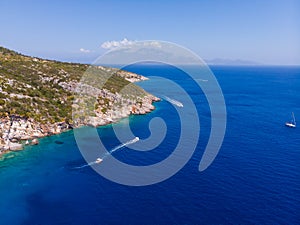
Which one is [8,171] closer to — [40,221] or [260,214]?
[40,221]

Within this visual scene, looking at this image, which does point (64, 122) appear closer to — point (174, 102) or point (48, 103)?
point (48, 103)

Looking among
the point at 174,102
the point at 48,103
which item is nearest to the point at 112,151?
the point at 48,103

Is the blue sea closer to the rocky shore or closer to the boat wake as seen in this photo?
the boat wake

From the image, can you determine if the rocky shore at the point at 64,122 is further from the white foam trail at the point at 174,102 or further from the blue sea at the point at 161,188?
the white foam trail at the point at 174,102

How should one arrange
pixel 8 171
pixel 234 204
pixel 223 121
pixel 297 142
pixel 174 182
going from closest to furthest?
pixel 234 204 → pixel 174 182 → pixel 8 171 → pixel 297 142 → pixel 223 121

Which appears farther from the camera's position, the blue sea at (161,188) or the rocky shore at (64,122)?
the rocky shore at (64,122)

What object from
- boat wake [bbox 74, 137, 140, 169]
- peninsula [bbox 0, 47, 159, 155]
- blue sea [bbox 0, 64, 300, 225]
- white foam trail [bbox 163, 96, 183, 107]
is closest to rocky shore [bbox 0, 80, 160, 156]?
peninsula [bbox 0, 47, 159, 155]

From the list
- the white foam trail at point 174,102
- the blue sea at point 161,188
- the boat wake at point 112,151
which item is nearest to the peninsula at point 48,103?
the blue sea at point 161,188

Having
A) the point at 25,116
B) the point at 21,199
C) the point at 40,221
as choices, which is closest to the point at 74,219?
the point at 40,221
